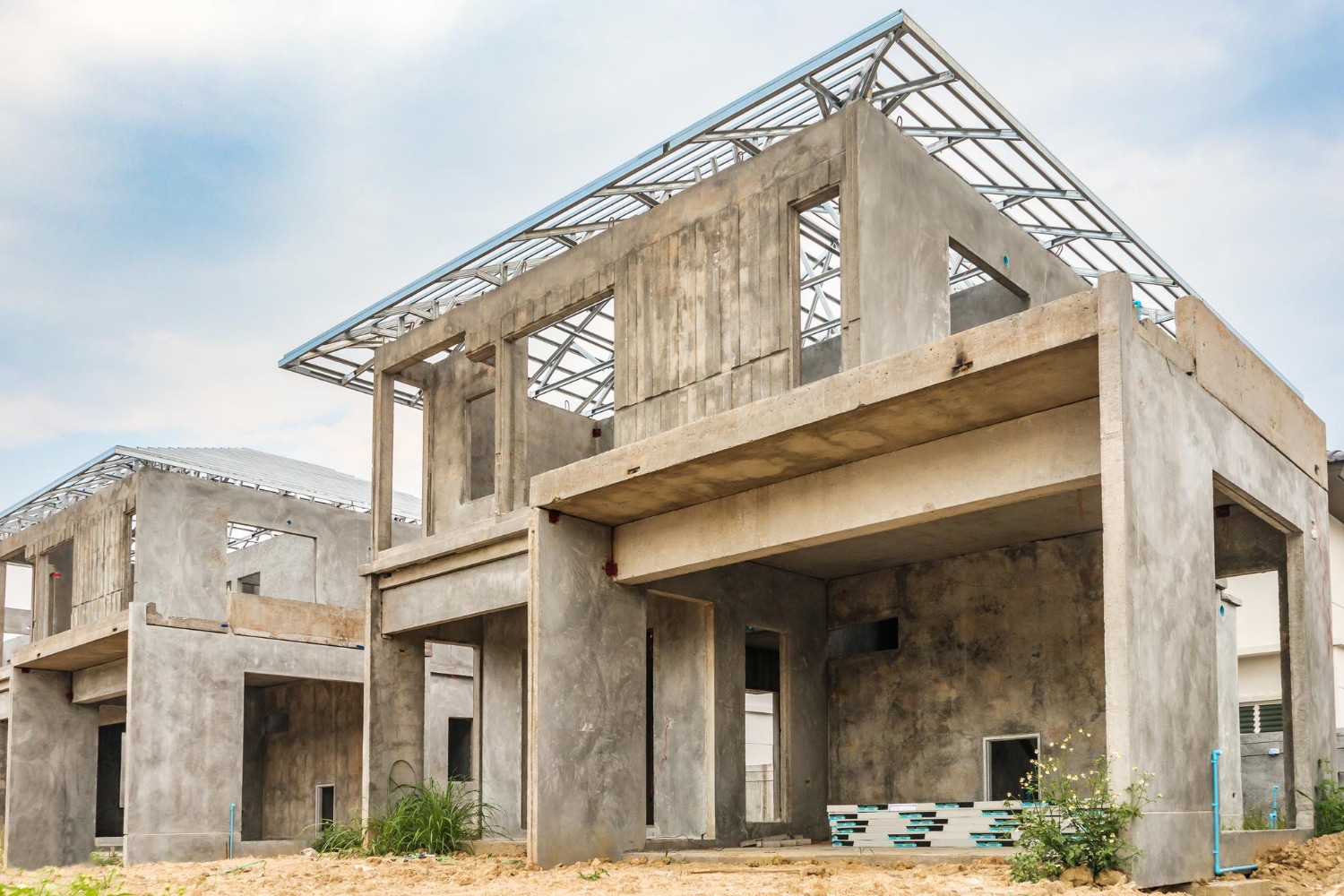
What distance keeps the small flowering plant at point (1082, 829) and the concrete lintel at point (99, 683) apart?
755 inches

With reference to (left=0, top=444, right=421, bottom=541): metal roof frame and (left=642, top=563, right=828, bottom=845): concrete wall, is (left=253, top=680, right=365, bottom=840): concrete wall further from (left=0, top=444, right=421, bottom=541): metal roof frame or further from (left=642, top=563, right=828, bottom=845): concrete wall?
(left=642, top=563, right=828, bottom=845): concrete wall

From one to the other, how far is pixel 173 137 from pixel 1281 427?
25694 mm

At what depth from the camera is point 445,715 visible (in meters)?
26.1

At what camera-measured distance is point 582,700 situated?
14.5 metres

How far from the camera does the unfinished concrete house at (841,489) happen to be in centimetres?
1028

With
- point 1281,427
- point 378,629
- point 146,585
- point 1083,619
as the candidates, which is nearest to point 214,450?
point 146,585

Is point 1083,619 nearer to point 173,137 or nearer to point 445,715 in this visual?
point 445,715

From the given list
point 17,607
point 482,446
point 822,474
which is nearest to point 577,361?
point 482,446

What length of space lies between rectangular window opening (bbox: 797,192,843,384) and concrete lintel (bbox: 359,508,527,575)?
4.90 m

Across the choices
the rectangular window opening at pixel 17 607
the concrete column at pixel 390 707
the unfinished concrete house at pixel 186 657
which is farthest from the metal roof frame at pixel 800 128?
the rectangular window opening at pixel 17 607

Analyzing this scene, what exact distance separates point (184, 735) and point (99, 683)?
12.7ft

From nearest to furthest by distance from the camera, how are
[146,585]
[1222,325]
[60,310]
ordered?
[1222,325], [146,585], [60,310]

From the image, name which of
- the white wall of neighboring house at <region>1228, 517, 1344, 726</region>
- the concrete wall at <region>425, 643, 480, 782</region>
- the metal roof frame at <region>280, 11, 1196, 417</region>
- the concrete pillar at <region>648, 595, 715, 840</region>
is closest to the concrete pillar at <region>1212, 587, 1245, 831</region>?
the metal roof frame at <region>280, 11, 1196, 417</region>

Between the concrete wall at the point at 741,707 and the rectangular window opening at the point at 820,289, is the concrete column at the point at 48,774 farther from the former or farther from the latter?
the rectangular window opening at the point at 820,289
